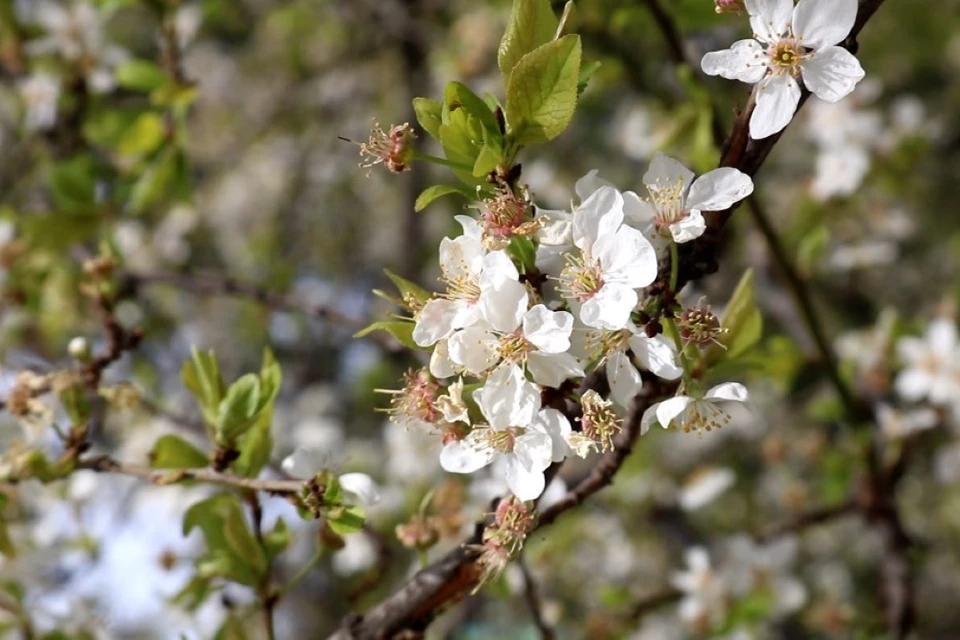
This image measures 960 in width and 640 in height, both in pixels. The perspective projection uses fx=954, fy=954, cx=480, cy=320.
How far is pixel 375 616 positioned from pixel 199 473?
10.4 inches

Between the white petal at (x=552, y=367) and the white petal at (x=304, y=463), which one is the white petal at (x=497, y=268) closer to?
the white petal at (x=552, y=367)

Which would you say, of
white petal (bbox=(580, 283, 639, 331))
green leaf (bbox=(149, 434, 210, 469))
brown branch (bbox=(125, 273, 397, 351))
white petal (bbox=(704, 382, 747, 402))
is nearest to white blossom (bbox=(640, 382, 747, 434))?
white petal (bbox=(704, 382, 747, 402))

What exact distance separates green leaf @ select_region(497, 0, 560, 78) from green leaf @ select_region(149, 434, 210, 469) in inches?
24.1

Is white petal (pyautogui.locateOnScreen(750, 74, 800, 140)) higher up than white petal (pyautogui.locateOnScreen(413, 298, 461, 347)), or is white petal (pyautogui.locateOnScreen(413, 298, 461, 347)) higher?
white petal (pyautogui.locateOnScreen(750, 74, 800, 140))

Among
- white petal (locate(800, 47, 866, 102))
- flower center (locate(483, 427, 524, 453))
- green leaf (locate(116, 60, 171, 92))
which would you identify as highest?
white petal (locate(800, 47, 866, 102))

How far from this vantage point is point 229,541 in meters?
1.18

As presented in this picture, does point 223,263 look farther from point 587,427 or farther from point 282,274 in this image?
point 587,427

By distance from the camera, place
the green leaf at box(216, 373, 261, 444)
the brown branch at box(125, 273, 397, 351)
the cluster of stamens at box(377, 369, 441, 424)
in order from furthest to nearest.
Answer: the brown branch at box(125, 273, 397, 351) < the green leaf at box(216, 373, 261, 444) < the cluster of stamens at box(377, 369, 441, 424)

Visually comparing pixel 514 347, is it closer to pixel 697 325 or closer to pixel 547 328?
pixel 547 328

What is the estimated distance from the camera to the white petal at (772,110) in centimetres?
87

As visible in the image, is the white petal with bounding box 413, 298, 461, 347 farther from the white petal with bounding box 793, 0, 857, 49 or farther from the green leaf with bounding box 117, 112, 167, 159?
the green leaf with bounding box 117, 112, 167, 159

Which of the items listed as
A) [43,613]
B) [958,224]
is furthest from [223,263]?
[958,224]

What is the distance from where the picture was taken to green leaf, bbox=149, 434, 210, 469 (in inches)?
46.1

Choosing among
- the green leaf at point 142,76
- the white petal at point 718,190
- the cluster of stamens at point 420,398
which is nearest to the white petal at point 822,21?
the white petal at point 718,190
